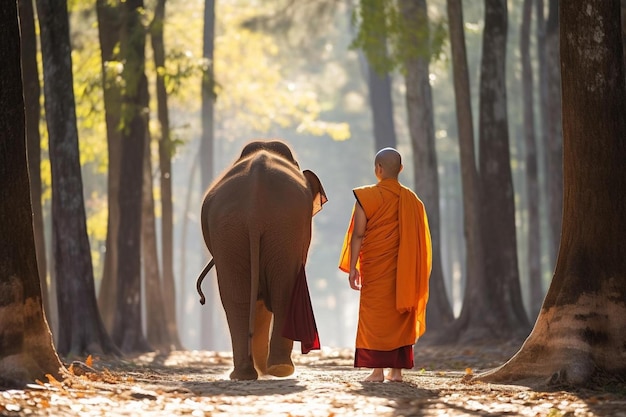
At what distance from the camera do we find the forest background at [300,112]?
2594cm

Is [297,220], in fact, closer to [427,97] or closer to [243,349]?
[243,349]

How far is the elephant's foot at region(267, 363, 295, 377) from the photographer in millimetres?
10312

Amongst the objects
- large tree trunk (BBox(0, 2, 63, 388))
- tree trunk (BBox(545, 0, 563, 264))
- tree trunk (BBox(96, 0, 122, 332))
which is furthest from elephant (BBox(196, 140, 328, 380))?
tree trunk (BBox(545, 0, 563, 264))

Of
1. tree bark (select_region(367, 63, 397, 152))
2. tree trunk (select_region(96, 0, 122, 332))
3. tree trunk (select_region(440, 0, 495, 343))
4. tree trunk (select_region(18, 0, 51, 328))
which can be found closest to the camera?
tree trunk (select_region(18, 0, 51, 328))

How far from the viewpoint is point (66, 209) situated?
47.3ft

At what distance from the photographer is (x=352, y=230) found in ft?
33.3

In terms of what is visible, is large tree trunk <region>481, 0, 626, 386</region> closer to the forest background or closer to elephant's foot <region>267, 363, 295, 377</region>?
elephant's foot <region>267, 363, 295, 377</region>

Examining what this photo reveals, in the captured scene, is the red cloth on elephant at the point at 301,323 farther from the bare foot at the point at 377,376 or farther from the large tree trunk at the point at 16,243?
the large tree trunk at the point at 16,243

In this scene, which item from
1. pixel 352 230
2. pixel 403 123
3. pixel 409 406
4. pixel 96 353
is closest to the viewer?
pixel 409 406

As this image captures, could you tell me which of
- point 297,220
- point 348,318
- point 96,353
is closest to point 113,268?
point 96,353

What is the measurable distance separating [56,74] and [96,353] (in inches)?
133

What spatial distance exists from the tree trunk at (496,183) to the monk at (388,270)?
801 cm

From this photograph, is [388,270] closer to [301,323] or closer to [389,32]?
[301,323]

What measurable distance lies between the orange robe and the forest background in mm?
4204
